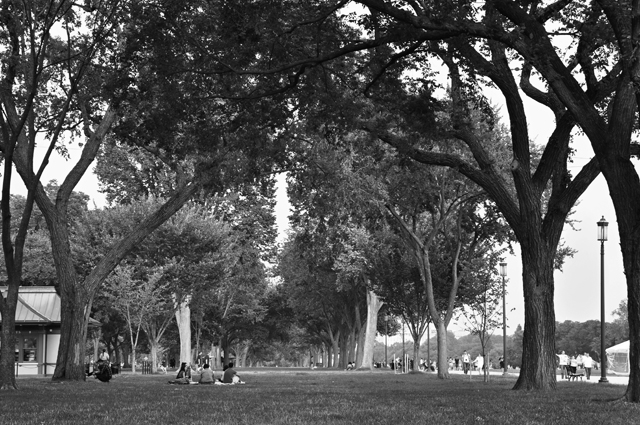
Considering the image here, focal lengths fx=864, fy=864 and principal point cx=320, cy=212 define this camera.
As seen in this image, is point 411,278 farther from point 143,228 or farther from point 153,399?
point 153,399

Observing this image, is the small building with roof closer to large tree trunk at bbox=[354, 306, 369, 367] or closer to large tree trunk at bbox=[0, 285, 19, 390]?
large tree trunk at bbox=[0, 285, 19, 390]

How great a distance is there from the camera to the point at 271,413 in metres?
13.2

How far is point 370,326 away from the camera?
59688mm

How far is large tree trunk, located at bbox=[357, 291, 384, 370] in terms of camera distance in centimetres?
5962

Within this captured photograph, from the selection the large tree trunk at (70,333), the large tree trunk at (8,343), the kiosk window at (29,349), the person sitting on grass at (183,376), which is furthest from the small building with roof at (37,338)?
the large tree trunk at (8,343)

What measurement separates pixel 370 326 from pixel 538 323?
127 feet

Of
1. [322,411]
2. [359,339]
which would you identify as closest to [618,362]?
[359,339]

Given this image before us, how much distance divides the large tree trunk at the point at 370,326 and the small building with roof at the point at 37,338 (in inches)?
801

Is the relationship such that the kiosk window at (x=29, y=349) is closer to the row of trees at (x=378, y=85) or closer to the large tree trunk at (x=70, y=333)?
the large tree trunk at (x=70, y=333)

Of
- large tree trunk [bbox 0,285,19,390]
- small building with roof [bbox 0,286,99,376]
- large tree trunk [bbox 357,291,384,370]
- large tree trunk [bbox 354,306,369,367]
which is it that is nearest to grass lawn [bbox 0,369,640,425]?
large tree trunk [bbox 0,285,19,390]

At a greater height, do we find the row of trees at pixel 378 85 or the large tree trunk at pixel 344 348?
the row of trees at pixel 378 85

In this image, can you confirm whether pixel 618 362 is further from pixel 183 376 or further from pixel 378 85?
pixel 378 85

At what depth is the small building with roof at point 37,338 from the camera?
45688 millimetres

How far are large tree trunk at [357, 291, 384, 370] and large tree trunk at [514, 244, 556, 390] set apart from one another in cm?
3636
